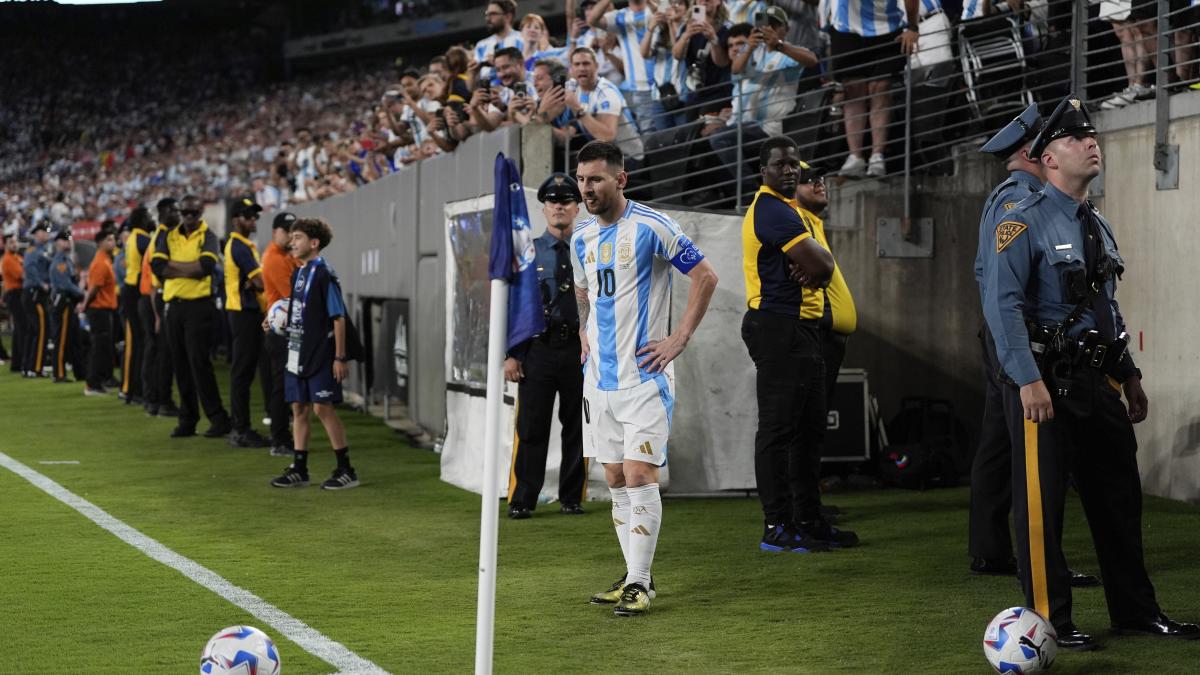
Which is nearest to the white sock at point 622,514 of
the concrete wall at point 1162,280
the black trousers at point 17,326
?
the concrete wall at point 1162,280

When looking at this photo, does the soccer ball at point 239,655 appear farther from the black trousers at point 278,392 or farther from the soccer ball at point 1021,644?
the black trousers at point 278,392

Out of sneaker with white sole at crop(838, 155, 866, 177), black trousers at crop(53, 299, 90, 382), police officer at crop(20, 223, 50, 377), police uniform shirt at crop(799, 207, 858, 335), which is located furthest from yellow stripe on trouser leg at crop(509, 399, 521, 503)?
police officer at crop(20, 223, 50, 377)

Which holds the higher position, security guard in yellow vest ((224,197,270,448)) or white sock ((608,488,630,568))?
security guard in yellow vest ((224,197,270,448))

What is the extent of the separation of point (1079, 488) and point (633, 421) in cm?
186

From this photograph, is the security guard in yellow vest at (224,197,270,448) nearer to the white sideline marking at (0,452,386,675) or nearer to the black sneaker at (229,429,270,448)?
the black sneaker at (229,429,270,448)

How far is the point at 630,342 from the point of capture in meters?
6.66

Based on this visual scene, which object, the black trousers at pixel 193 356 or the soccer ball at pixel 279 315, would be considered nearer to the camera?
the soccer ball at pixel 279 315

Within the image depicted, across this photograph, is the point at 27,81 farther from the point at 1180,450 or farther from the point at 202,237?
the point at 1180,450

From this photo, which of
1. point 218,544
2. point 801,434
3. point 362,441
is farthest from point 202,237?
point 801,434

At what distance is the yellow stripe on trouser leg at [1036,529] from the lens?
5730 millimetres

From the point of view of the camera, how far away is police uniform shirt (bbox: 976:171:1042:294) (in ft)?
19.4

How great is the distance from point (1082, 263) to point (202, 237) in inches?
399

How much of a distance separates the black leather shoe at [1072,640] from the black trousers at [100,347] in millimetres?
15708

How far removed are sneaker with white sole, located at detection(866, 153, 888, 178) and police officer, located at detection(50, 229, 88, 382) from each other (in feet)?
43.5
